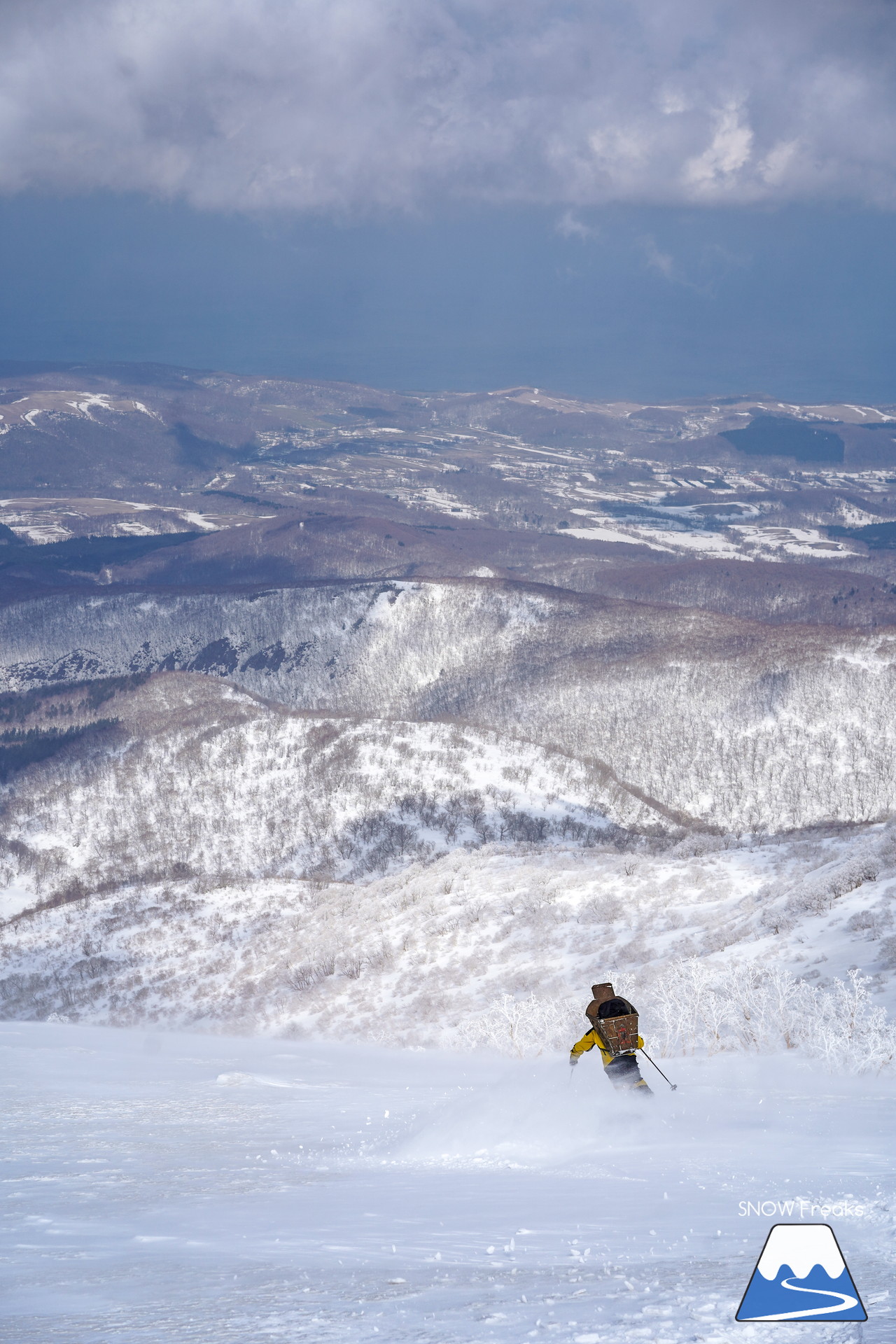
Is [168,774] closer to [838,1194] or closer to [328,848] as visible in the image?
[328,848]

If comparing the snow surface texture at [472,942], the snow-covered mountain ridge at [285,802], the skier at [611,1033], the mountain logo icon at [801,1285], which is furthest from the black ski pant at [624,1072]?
the snow-covered mountain ridge at [285,802]

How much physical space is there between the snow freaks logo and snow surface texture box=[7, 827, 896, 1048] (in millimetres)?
15541

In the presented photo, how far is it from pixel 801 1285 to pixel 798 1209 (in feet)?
11.0

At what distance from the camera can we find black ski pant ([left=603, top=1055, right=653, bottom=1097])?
19.6 m

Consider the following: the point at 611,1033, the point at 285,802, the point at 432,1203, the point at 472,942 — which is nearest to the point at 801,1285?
the point at 432,1203

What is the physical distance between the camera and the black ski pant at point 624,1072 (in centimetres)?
1959

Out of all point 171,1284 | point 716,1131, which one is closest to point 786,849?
point 716,1131

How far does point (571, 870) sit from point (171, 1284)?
67820 millimetres

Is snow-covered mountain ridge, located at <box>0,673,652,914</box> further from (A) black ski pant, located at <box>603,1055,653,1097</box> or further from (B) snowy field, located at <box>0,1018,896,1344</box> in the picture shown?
(A) black ski pant, located at <box>603,1055,653,1097</box>

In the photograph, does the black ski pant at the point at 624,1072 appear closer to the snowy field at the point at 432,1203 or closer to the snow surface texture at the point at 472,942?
the snowy field at the point at 432,1203

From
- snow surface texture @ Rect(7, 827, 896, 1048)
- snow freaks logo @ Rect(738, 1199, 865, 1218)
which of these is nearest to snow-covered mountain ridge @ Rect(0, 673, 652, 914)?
snow surface texture @ Rect(7, 827, 896, 1048)

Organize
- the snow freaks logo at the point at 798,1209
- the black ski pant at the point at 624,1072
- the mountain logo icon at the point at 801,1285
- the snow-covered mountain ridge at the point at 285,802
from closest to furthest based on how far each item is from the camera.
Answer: the mountain logo icon at the point at 801,1285, the snow freaks logo at the point at 798,1209, the black ski pant at the point at 624,1072, the snow-covered mountain ridge at the point at 285,802

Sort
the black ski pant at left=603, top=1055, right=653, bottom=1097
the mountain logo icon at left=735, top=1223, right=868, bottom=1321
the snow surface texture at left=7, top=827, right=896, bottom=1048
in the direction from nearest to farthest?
the mountain logo icon at left=735, top=1223, right=868, bottom=1321 → the black ski pant at left=603, top=1055, right=653, bottom=1097 → the snow surface texture at left=7, top=827, right=896, bottom=1048

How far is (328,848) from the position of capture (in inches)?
5340
